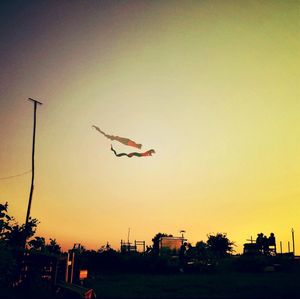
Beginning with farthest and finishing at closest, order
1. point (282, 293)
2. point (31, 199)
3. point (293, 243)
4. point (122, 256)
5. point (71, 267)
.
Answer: point (293, 243) → point (122, 256) → point (31, 199) → point (282, 293) → point (71, 267)

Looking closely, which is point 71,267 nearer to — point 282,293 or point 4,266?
point 4,266

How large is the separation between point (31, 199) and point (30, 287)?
43.5 ft

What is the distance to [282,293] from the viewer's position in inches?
840

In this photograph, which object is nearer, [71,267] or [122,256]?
[71,267]

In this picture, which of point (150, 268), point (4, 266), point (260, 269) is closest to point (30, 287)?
point (4, 266)

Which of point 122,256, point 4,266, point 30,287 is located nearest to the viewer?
point 4,266

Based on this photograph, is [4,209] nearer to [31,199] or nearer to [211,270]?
[31,199]

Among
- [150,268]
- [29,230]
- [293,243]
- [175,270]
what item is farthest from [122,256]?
[293,243]

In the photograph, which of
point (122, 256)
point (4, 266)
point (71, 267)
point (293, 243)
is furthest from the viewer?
point (293, 243)

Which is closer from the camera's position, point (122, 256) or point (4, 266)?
point (4, 266)

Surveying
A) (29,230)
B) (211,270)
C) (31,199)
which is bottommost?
(211,270)

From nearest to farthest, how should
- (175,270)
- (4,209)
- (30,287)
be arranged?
(4,209) < (30,287) < (175,270)

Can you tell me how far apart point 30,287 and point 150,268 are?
90.1ft

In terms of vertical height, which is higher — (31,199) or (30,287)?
(31,199)
